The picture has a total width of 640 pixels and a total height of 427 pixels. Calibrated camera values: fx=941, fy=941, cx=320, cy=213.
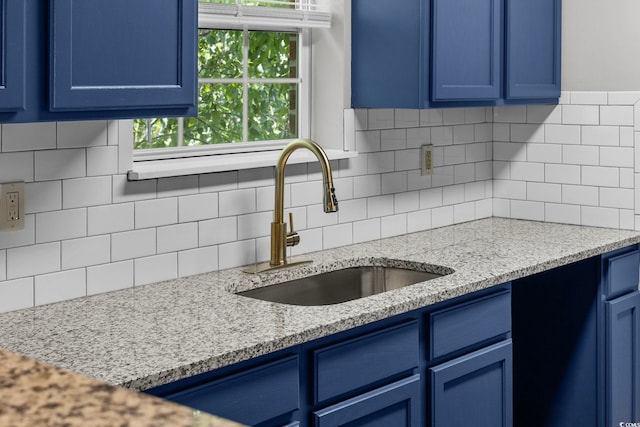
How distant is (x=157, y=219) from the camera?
274 centimetres

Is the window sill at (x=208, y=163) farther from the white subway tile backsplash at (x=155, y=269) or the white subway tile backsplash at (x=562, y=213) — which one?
the white subway tile backsplash at (x=562, y=213)

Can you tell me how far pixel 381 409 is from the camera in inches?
98.9

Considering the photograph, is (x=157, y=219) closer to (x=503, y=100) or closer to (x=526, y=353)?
(x=503, y=100)

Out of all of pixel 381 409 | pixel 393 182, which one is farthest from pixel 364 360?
pixel 393 182

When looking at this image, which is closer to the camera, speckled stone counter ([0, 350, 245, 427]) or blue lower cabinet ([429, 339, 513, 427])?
speckled stone counter ([0, 350, 245, 427])

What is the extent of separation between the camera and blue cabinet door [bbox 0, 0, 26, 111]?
1.95 m

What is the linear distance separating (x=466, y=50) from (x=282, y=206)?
0.97 meters

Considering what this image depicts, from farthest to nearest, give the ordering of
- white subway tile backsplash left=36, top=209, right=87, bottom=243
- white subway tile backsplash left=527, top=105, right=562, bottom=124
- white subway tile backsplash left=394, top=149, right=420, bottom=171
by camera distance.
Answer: white subway tile backsplash left=527, top=105, right=562, bottom=124 < white subway tile backsplash left=394, top=149, right=420, bottom=171 < white subway tile backsplash left=36, top=209, right=87, bottom=243

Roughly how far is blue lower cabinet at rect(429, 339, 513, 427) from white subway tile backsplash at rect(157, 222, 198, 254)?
2.67 ft

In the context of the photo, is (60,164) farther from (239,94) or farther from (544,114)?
(544,114)

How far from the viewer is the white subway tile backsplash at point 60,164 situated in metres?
2.42

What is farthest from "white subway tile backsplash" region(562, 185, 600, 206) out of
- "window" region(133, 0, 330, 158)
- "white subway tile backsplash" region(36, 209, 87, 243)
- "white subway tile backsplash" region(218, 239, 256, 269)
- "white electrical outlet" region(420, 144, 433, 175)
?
"white subway tile backsplash" region(36, 209, 87, 243)

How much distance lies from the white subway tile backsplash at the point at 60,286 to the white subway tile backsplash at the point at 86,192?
0.60 feet

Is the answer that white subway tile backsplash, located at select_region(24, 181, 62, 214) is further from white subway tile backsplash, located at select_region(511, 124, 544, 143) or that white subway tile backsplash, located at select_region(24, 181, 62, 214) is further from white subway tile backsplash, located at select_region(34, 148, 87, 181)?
white subway tile backsplash, located at select_region(511, 124, 544, 143)
